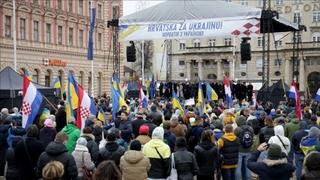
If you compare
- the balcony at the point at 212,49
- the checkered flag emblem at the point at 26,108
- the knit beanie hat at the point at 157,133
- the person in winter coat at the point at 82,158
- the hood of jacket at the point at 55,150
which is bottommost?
the person in winter coat at the point at 82,158

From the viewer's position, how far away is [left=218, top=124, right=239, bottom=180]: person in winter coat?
10.3 m

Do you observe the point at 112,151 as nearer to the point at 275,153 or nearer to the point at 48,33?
the point at 275,153

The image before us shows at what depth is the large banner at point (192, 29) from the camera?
65.8 ft

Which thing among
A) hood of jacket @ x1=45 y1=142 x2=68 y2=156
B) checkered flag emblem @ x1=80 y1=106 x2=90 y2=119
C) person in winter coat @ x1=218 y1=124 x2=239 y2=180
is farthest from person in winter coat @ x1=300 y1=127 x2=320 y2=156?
checkered flag emblem @ x1=80 y1=106 x2=90 y2=119

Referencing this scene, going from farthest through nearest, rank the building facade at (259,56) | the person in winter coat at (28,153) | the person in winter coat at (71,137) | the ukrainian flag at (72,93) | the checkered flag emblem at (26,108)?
the building facade at (259,56) → the ukrainian flag at (72,93) → the checkered flag emblem at (26,108) → the person in winter coat at (71,137) → the person in winter coat at (28,153)

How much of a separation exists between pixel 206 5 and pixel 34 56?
26078 mm

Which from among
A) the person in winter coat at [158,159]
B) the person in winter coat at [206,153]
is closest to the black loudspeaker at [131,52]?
the person in winter coat at [206,153]

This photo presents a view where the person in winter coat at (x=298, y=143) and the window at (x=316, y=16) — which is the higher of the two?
the window at (x=316, y=16)

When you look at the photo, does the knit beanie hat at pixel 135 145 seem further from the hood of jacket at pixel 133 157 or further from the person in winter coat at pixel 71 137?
the person in winter coat at pixel 71 137

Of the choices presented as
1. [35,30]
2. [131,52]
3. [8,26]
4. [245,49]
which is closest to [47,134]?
[245,49]

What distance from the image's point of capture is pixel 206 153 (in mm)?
9484

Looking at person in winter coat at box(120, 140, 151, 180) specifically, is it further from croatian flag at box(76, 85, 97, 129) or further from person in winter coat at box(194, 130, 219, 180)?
croatian flag at box(76, 85, 97, 129)

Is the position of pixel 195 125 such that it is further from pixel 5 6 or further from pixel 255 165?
pixel 5 6

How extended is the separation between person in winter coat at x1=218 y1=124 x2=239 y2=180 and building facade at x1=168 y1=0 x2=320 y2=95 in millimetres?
54199
